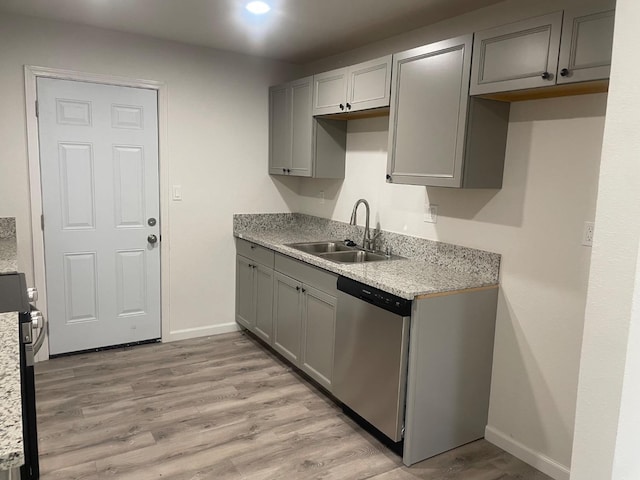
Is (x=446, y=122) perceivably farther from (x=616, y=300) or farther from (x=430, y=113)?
(x=616, y=300)

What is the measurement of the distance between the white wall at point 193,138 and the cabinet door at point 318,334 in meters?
1.28

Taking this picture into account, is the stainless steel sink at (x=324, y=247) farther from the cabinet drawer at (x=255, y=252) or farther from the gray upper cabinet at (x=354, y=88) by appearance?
the gray upper cabinet at (x=354, y=88)

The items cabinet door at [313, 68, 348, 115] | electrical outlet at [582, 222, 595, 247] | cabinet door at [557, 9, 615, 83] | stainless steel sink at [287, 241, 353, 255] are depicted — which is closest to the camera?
cabinet door at [557, 9, 615, 83]

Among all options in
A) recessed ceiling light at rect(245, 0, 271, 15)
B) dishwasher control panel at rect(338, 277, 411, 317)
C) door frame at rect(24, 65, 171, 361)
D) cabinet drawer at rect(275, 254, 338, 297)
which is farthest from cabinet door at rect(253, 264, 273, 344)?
recessed ceiling light at rect(245, 0, 271, 15)

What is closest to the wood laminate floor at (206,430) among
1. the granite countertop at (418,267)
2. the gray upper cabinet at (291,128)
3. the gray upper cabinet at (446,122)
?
the granite countertop at (418,267)

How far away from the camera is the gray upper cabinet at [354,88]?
291 cm

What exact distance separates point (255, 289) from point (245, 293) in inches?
8.8

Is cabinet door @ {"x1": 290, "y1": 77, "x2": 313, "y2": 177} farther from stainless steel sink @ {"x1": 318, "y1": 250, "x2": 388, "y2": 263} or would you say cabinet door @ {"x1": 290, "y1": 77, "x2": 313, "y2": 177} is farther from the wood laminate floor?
the wood laminate floor

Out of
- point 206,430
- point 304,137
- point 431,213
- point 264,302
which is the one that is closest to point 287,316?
point 264,302

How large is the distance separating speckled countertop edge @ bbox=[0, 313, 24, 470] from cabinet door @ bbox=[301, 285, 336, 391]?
1.81 m

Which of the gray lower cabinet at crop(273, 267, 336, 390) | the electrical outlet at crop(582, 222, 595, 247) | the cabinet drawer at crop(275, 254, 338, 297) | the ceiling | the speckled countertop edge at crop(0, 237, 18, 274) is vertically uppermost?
the ceiling

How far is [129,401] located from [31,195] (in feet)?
5.30

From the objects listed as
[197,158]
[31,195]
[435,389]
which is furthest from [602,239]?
Answer: [31,195]

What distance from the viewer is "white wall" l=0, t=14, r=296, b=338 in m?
3.29
